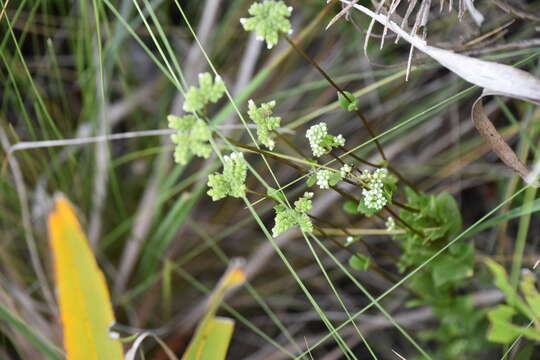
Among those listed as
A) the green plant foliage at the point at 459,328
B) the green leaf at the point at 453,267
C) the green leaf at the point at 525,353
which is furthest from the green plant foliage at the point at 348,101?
the green leaf at the point at 525,353

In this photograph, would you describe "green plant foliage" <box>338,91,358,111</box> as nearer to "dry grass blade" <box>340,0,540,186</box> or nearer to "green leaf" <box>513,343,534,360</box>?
"dry grass blade" <box>340,0,540,186</box>

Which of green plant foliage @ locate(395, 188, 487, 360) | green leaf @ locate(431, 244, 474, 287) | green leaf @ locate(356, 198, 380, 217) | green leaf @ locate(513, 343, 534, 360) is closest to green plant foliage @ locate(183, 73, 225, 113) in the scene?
green leaf @ locate(356, 198, 380, 217)

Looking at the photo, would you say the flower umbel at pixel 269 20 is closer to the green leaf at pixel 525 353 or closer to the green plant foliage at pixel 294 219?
the green plant foliage at pixel 294 219

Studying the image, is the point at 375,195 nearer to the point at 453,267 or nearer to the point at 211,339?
the point at 453,267

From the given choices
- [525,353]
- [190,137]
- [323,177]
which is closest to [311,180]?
[323,177]

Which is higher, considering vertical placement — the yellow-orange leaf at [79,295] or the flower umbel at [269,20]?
the flower umbel at [269,20]

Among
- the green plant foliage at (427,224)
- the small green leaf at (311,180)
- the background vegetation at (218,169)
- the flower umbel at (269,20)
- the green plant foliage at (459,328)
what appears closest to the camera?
the flower umbel at (269,20)

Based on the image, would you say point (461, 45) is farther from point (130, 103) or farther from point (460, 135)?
point (130, 103)
